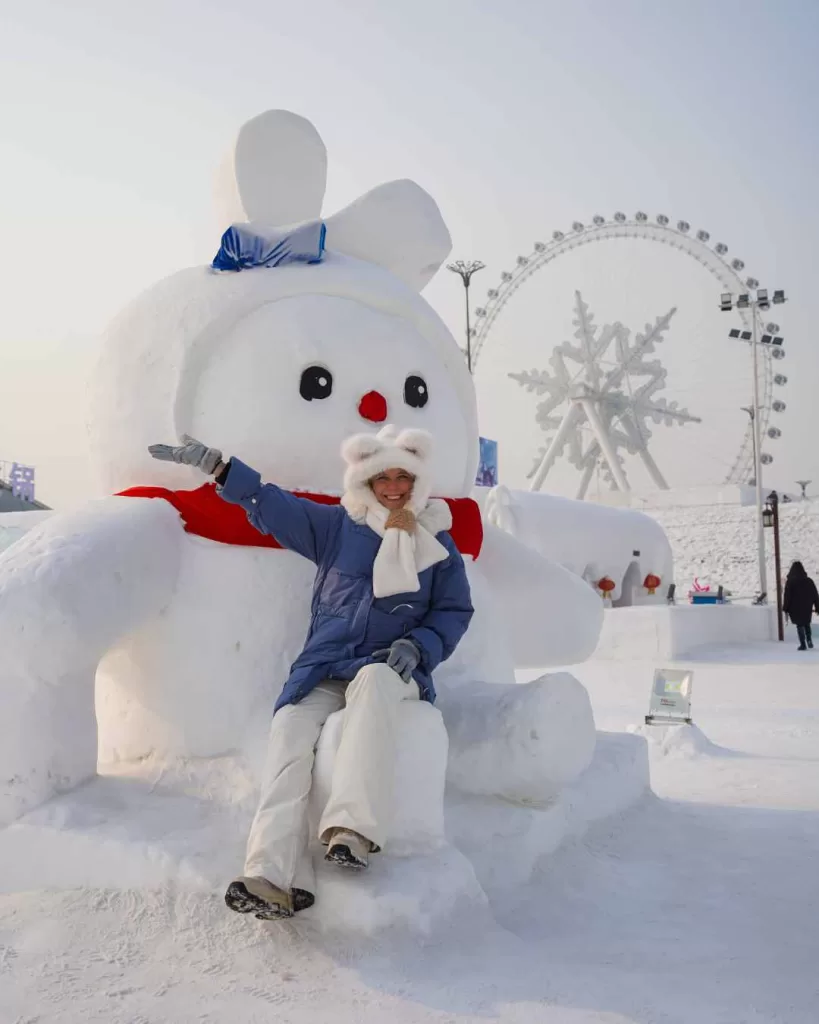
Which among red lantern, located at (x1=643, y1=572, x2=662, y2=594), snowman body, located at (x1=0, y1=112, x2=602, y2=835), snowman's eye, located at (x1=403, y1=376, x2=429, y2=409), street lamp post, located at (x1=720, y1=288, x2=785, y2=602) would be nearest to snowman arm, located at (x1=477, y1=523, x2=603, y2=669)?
snowman body, located at (x1=0, y1=112, x2=602, y2=835)

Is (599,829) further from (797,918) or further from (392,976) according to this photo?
(392,976)

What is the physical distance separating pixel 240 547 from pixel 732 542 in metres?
24.5

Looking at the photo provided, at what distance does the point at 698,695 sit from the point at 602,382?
2314 centimetres

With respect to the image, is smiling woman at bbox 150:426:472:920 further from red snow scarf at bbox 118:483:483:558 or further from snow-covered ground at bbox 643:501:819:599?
snow-covered ground at bbox 643:501:819:599

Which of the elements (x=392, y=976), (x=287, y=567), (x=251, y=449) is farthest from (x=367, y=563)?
(x=392, y=976)

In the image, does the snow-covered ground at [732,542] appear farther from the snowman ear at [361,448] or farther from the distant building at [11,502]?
the snowman ear at [361,448]

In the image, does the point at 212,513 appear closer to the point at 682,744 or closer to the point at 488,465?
the point at 682,744

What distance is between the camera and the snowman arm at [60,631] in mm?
2307

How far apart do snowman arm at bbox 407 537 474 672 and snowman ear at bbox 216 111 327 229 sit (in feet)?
4.72

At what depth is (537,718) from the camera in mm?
2541

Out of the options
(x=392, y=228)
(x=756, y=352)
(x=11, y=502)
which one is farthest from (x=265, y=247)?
(x=11, y=502)

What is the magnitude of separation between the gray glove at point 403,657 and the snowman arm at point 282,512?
352mm

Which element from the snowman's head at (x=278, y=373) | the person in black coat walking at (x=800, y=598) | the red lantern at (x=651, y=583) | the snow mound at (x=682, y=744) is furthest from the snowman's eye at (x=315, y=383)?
the red lantern at (x=651, y=583)

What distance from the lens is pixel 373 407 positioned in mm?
2820
